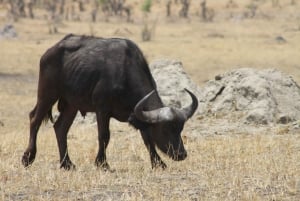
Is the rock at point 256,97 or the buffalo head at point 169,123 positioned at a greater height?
the buffalo head at point 169,123

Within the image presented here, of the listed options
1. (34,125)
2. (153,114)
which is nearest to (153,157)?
(153,114)

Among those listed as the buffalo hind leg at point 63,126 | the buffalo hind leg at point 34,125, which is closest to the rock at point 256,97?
the buffalo hind leg at point 63,126

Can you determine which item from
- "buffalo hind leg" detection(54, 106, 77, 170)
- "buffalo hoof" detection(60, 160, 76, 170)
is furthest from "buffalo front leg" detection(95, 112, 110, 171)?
"buffalo hind leg" detection(54, 106, 77, 170)

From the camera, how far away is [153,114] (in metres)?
8.70

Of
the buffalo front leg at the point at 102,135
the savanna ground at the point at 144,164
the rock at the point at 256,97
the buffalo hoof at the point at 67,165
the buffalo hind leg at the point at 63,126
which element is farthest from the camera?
the rock at the point at 256,97

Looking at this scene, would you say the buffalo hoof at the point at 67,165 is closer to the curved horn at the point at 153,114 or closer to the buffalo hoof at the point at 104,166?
the buffalo hoof at the point at 104,166

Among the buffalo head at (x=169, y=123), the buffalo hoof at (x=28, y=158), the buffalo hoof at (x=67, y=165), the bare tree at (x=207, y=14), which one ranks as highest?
the buffalo head at (x=169, y=123)

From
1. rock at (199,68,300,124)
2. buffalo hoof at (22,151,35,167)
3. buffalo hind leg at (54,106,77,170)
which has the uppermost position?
buffalo hind leg at (54,106,77,170)

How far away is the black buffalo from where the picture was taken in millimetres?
8711

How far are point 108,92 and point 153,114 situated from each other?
0.62 metres

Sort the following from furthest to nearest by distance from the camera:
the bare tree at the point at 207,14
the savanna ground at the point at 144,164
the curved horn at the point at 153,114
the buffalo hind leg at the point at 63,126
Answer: the bare tree at the point at 207,14
the buffalo hind leg at the point at 63,126
the curved horn at the point at 153,114
the savanna ground at the point at 144,164

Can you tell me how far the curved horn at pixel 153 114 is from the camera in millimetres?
8594

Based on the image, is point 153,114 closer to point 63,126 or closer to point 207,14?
point 63,126

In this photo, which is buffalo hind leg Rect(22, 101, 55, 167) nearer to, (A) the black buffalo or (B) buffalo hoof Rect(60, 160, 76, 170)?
(A) the black buffalo
